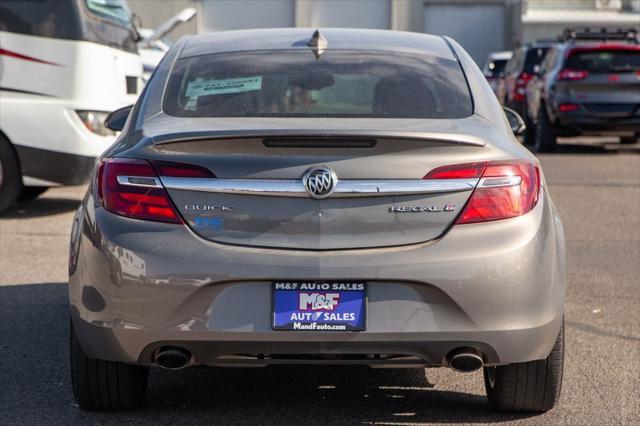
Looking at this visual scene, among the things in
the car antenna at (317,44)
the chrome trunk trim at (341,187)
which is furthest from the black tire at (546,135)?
the chrome trunk trim at (341,187)

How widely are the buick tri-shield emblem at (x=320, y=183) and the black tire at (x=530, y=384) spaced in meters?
1.05

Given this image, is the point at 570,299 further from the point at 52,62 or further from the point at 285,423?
the point at 52,62

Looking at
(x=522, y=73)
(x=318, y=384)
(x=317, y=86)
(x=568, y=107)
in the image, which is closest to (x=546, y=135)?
(x=568, y=107)

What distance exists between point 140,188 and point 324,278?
0.72 metres

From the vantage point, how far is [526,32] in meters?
46.8

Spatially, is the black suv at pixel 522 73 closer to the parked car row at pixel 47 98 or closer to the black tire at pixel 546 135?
the black tire at pixel 546 135

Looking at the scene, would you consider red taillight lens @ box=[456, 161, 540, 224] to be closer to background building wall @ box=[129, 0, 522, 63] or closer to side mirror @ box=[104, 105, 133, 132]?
side mirror @ box=[104, 105, 133, 132]

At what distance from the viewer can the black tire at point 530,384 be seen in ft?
16.8

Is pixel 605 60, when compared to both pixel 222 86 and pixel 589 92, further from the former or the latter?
pixel 222 86

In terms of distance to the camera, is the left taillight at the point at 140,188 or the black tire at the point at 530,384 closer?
the left taillight at the point at 140,188

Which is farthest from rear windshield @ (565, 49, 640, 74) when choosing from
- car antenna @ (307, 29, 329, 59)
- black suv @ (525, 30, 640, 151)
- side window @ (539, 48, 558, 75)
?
car antenna @ (307, 29, 329, 59)

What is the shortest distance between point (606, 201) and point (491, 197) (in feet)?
28.8

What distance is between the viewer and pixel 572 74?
64.9 feet

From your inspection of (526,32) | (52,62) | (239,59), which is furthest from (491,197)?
(526,32)
